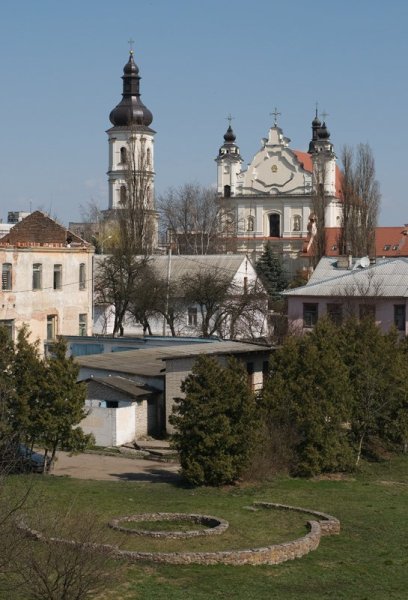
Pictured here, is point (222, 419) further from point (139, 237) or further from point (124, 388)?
point (139, 237)

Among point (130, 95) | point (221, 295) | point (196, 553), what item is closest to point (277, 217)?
point (130, 95)

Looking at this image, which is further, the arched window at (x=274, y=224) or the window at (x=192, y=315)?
the arched window at (x=274, y=224)

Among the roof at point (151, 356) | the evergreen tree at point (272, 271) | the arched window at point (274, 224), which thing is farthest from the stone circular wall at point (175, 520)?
the arched window at point (274, 224)

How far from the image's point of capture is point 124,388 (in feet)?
97.6

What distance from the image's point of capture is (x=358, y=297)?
1741 inches

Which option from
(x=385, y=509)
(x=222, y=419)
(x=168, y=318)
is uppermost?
(x=168, y=318)

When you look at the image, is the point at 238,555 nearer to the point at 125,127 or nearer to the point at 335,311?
the point at 335,311

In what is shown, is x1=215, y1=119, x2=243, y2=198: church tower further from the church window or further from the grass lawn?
the grass lawn

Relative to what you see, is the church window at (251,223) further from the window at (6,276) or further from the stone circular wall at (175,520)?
the stone circular wall at (175,520)

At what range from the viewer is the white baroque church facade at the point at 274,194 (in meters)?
103

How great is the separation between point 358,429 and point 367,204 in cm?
3875

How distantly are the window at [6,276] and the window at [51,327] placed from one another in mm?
2579

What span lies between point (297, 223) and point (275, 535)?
85.1 meters

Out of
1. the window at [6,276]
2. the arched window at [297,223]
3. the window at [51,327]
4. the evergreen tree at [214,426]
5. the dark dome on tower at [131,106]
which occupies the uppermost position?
the dark dome on tower at [131,106]
